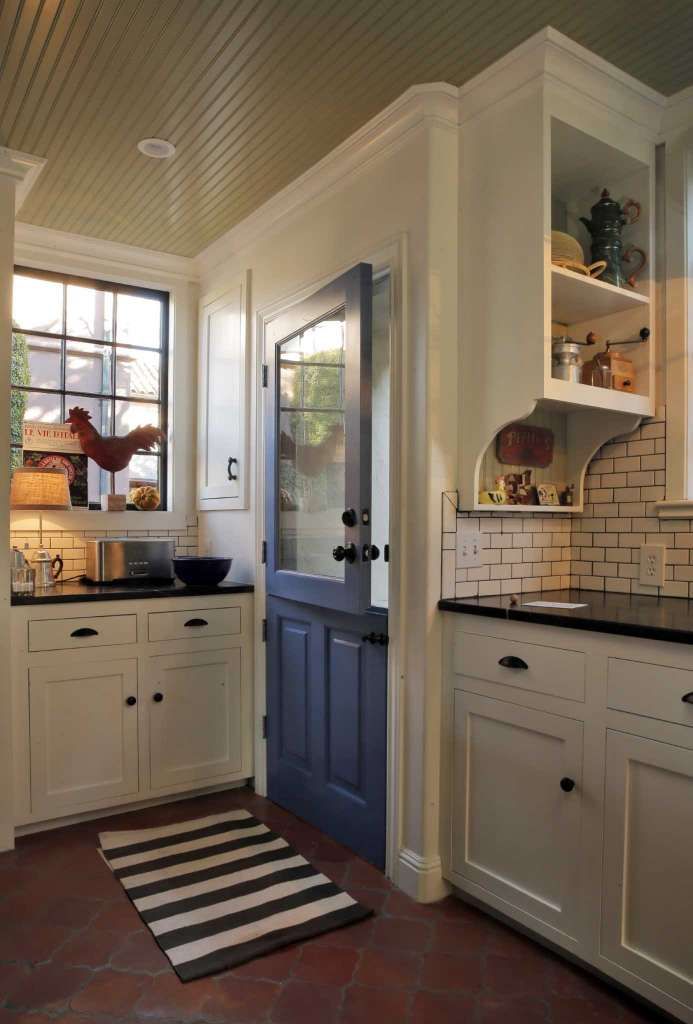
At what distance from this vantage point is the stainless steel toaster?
10.5 feet

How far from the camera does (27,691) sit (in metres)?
2.71

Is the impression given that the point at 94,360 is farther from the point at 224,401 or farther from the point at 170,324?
the point at 224,401

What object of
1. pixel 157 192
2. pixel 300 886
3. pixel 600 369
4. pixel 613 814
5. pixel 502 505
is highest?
pixel 157 192

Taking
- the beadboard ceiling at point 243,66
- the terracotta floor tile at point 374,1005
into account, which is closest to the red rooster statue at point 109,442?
the beadboard ceiling at point 243,66

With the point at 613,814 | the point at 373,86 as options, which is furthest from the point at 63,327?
the point at 613,814

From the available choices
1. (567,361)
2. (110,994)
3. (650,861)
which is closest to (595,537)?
(567,361)

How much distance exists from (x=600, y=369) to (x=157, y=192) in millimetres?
1946

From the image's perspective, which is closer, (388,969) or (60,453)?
(388,969)

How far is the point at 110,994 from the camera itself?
5.95 ft

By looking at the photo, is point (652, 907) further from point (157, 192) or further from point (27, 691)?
point (157, 192)

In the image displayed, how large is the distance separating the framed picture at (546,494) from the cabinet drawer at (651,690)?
83cm

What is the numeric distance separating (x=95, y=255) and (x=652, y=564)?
2.96 metres

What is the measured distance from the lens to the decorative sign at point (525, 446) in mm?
2479

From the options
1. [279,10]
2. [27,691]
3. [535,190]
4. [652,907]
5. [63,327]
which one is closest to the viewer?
[652,907]
